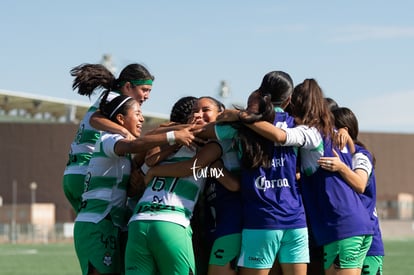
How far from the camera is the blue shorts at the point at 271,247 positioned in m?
6.53

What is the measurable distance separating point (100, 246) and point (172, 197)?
84cm

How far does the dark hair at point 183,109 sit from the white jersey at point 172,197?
0.41 m

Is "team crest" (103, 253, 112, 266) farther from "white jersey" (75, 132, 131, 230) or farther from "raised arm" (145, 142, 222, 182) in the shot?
"raised arm" (145, 142, 222, 182)

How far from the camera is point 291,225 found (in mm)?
6566

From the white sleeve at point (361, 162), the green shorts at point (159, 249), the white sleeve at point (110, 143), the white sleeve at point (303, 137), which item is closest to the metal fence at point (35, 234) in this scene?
the white sleeve at point (110, 143)

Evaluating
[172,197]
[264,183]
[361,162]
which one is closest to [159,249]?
[172,197]

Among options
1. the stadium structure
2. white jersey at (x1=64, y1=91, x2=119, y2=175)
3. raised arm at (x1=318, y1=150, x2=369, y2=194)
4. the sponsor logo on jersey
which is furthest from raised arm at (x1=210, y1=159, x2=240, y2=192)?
the stadium structure

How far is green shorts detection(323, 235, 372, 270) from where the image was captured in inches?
266

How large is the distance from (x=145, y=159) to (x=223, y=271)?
100cm

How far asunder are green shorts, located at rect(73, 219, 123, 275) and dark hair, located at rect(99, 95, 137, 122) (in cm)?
82

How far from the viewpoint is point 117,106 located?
714cm

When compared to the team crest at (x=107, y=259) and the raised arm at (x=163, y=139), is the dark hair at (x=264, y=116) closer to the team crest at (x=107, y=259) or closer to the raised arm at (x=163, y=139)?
the raised arm at (x=163, y=139)

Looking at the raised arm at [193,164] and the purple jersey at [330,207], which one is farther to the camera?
the purple jersey at [330,207]

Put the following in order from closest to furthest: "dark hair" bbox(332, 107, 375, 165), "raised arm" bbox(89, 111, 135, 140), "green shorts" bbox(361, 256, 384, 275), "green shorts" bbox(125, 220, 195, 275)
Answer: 1. "green shorts" bbox(125, 220, 195, 275)
2. "raised arm" bbox(89, 111, 135, 140)
3. "dark hair" bbox(332, 107, 375, 165)
4. "green shorts" bbox(361, 256, 384, 275)
